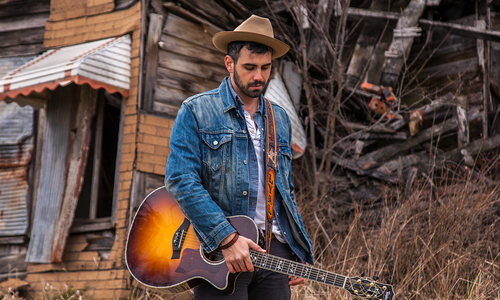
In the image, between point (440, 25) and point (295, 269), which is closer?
point (295, 269)

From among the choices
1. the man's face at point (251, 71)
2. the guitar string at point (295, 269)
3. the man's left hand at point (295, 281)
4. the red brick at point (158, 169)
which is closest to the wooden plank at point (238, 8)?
the red brick at point (158, 169)

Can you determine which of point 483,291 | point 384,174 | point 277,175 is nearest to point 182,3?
point 384,174

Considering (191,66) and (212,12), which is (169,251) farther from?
(212,12)

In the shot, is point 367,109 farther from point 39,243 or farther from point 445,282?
point 39,243

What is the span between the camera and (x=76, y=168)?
6.15m

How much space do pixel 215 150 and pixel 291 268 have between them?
722 millimetres

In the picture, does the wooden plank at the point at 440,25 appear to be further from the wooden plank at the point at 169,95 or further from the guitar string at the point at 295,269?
the guitar string at the point at 295,269

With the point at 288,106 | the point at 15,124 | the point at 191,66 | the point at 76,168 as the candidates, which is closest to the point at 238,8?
the point at 191,66

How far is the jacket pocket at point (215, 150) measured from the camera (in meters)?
2.38

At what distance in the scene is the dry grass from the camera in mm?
4590

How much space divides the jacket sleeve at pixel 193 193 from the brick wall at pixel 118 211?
3.65 m

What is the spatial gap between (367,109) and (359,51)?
1.28 m

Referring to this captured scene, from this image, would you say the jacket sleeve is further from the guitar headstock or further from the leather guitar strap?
the guitar headstock

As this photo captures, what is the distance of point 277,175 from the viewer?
8.43 feet
